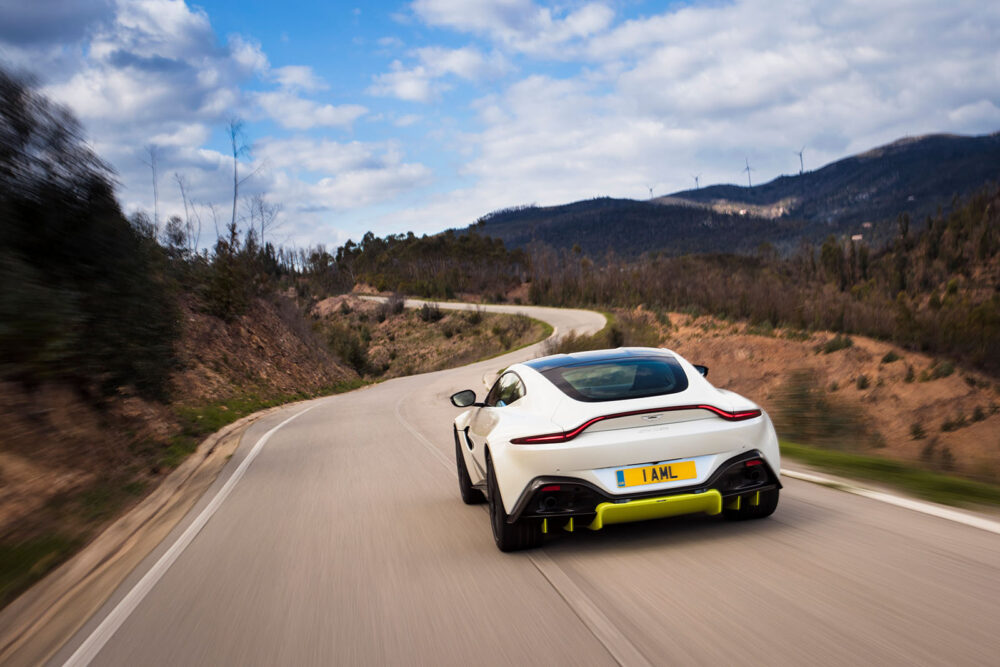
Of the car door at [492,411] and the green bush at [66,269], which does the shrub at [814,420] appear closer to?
the car door at [492,411]

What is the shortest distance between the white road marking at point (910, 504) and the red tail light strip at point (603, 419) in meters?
1.68

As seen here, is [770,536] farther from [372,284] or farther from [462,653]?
[372,284]

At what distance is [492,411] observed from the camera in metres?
6.34

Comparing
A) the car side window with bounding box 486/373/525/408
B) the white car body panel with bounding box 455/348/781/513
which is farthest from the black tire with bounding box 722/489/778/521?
the car side window with bounding box 486/373/525/408

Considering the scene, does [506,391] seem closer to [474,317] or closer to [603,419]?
[603,419]

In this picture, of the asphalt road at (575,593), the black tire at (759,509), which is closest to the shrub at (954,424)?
the asphalt road at (575,593)

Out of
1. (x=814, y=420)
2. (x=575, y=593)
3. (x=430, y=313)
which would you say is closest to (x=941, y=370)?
(x=814, y=420)

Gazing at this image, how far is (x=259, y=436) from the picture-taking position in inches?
596

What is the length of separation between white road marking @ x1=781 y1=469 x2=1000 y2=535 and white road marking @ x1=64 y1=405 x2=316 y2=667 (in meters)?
5.41

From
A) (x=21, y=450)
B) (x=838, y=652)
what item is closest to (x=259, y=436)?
(x=21, y=450)

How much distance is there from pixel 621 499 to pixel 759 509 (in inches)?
52.0

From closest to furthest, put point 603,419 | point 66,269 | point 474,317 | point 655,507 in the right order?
point 655,507
point 603,419
point 66,269
point 474,317

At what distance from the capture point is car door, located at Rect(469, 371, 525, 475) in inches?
238

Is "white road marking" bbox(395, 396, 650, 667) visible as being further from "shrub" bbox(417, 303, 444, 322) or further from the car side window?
"shrub" bbox(417, 303, 444, 322)
